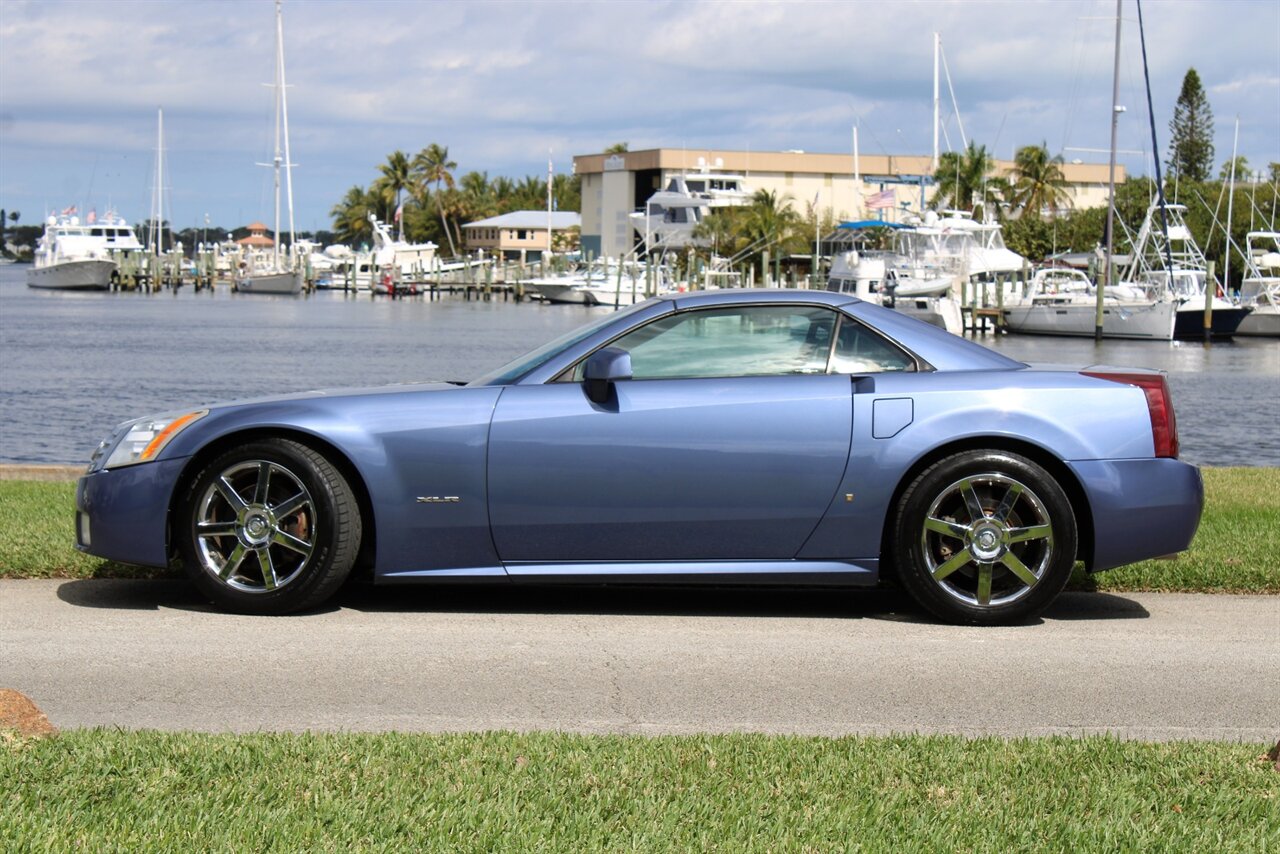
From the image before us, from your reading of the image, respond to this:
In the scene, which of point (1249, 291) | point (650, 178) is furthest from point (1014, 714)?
point (650, 178)

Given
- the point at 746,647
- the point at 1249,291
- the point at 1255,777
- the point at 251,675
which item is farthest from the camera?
the point at 1249,291

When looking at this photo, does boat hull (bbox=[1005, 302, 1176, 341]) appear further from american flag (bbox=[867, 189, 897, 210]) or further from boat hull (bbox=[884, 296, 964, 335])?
american flag (bbox=[867, 189, 897, 210])

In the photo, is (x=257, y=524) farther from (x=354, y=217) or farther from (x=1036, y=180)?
(x=354, y=217)

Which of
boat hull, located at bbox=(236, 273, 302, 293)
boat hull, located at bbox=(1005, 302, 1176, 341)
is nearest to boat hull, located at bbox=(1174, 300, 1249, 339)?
boat hull, located at bbox=(1005, 302, 1176, 341)

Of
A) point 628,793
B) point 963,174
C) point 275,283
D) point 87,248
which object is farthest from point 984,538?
point 87,248

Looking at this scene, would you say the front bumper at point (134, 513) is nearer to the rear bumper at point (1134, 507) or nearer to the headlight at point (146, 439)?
the headlight at point (146, 439)

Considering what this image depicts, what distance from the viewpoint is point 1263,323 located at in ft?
202

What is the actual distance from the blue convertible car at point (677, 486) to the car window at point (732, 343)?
117 mm

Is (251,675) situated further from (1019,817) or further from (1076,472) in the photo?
(1076,472)

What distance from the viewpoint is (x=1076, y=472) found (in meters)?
6.58

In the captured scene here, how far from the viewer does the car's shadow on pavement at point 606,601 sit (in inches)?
275

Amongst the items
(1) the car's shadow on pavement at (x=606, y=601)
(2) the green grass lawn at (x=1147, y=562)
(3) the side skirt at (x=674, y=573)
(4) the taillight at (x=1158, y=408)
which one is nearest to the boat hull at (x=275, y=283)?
(2) the green grass lawn at (x=1147, y=562)

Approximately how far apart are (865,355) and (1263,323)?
6016 cm

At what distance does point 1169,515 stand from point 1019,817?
3118mm
